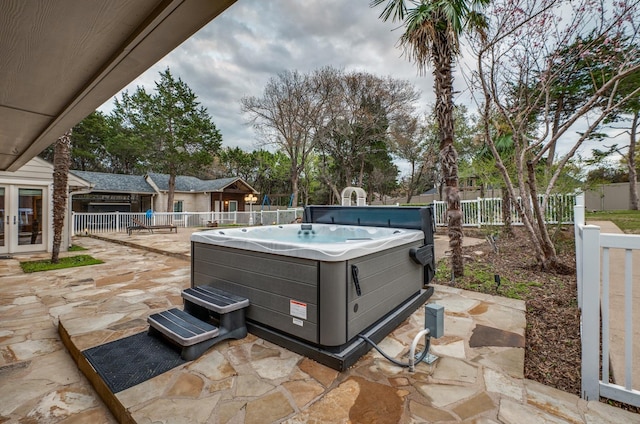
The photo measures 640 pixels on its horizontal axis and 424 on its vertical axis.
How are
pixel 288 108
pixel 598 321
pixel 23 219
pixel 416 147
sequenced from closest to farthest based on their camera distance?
pixel 598 321 → pixel 23 219 → pixel 288 108 → pixel 416 147

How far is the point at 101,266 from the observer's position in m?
5.46

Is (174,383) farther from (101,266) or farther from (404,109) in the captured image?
(404,109)

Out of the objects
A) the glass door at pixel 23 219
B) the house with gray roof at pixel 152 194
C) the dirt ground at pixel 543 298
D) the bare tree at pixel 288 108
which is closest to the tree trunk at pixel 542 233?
the dirt ground at pixel 543 298

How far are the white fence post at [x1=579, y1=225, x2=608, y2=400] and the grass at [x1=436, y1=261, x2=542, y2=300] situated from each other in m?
1.86

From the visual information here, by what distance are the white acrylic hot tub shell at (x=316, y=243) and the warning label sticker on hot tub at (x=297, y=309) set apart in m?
0.36

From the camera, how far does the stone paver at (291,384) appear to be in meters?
1.56

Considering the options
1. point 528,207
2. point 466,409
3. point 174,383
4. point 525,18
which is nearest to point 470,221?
point 528,207

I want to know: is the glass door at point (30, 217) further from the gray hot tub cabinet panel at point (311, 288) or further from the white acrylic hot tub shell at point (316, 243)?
the gray hot tub cabinet panel at point (311, 288)

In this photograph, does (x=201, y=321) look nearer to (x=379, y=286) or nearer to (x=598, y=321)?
(x=379, y=286)

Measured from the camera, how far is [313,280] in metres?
2.04

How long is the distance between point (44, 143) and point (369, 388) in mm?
4162

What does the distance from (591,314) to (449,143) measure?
3.12 meters

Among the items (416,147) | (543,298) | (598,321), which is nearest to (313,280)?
(598,321)

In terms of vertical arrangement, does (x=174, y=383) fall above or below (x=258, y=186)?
below
